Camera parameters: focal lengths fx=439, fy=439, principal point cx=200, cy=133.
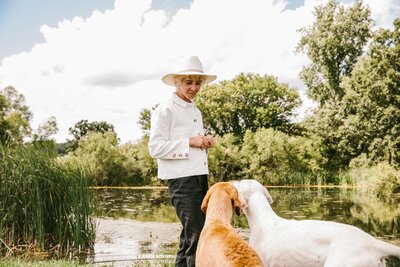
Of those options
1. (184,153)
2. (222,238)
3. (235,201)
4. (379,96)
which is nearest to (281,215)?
(184,153)

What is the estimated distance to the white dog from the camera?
2930 millimetres

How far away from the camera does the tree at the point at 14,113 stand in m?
36.2

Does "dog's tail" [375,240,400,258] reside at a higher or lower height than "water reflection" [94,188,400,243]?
higher

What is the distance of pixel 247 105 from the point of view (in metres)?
45.1

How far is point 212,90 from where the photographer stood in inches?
1752

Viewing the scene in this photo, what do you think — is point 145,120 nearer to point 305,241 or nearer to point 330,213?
point 330,213

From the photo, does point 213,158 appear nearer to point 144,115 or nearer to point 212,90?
point 212,90

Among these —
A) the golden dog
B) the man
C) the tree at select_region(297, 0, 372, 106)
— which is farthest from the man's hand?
the tree at select_region(297, 0, 372, 106)

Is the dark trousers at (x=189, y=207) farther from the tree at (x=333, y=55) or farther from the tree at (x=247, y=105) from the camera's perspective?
the tree at (x=247, y=105)

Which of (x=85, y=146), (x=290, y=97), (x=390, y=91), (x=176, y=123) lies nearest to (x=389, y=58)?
(x=390, y=91)

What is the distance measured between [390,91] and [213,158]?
13053mm

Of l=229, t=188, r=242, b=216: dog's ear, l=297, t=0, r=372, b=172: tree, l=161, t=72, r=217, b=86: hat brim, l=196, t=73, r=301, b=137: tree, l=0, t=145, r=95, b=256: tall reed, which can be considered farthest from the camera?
l=196, t=73, r=301, b=137: tree

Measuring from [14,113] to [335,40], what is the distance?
27390 millimetres

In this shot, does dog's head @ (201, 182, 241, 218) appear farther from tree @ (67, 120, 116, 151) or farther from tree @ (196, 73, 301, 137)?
tree @ (67, 120, 116, 151)
